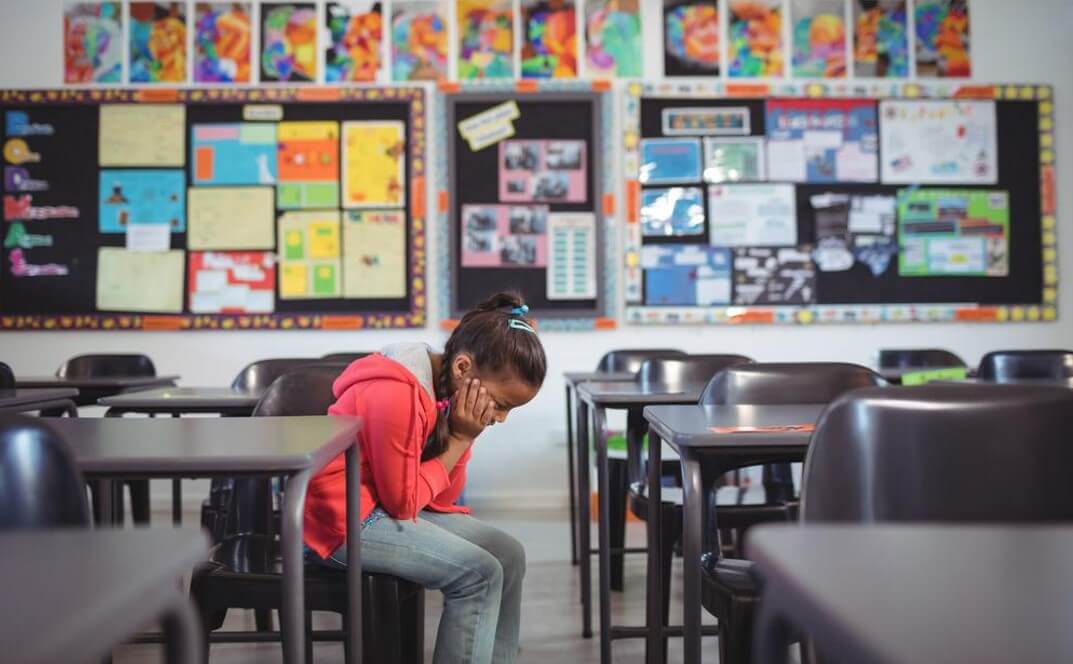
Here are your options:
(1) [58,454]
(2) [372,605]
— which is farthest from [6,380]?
(1) [58,454]

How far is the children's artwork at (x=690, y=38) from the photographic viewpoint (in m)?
4.18

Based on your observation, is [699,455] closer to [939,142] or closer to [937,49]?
[939,142]

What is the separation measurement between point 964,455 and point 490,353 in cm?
87

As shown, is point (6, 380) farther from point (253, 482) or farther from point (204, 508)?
point (253, 482)

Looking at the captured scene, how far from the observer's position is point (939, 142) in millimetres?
4195

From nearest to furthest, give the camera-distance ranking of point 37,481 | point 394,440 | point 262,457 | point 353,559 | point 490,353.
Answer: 1. point 37,481
2. point 262,457
3. point 353,559
4. point 394,440
5. point 490,353

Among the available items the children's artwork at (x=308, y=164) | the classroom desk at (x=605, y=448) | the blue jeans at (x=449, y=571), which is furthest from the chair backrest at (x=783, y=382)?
the children's artwork at (x=308, y=164)

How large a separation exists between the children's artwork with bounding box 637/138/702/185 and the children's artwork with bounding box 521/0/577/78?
0.54 meters

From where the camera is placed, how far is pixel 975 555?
53 centimetres

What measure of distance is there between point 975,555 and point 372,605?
1.05 m

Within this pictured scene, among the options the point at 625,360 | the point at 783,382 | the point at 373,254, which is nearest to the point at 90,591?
the point at 783,382

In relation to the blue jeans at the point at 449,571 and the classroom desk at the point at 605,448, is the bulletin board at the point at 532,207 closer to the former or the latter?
the classroom desk at the point at 605,448

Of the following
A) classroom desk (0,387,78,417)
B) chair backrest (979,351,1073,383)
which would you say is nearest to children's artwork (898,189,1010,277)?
chair backrest (979,351,1073,383)

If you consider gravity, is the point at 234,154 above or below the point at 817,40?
below
